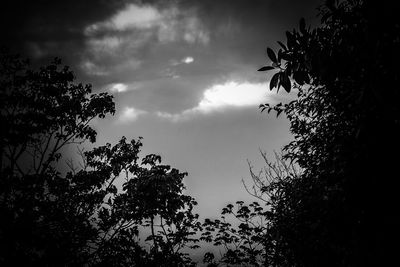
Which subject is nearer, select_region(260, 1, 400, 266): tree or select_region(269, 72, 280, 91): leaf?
select_region(260, 1, 400, 266): tree

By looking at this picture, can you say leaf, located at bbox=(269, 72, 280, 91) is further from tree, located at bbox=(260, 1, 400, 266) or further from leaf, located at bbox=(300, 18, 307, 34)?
leaf, located at bbox=(300, 18, 307, 34)

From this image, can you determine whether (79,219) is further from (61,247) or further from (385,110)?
(385,110)

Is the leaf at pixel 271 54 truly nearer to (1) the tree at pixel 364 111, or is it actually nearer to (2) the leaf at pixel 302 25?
(1) the tree at pixel 364 111

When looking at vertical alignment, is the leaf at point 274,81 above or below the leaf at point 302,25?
below

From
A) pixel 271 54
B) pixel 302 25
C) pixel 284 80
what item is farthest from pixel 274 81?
pixel 302 25

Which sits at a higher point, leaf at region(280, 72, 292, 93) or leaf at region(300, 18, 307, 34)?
leaf at region(300, 18, 307, 34)

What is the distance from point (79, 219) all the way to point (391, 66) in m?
11.2

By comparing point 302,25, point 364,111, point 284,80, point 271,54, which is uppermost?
point 302,25

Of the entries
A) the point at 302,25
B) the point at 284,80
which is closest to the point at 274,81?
the point at 284,80

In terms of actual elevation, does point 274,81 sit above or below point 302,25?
below

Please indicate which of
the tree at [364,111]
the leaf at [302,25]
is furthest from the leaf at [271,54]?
the leaf at [302,25]

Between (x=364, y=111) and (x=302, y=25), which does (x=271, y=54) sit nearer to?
(x=302, y=25)

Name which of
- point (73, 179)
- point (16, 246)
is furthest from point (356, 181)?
point (73, 179)

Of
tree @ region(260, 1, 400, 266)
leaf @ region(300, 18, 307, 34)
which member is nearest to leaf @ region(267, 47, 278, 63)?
tree @ region(260, 1, 400, 266)
